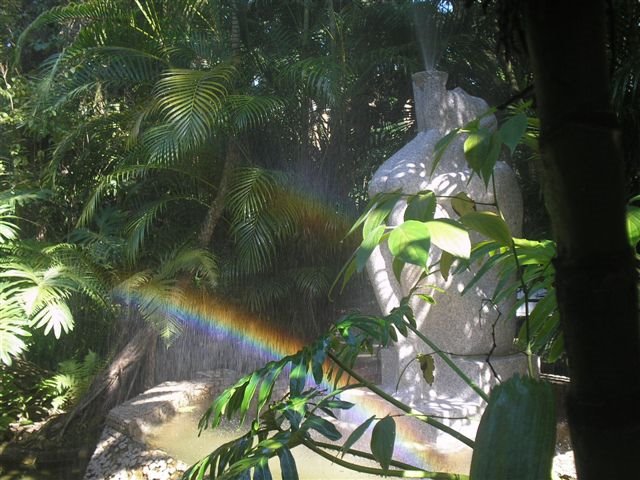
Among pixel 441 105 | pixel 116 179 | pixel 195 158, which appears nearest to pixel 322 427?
pixel 441 105

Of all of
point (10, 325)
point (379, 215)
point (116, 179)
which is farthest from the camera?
point (116, 179)

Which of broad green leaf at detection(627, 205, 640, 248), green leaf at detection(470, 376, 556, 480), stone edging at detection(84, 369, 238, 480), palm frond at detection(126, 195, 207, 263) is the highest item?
palm frond at detection(126, 195, 207, 263)

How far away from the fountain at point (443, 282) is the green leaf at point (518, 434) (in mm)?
3830

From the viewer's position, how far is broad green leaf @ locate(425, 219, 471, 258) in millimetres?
839

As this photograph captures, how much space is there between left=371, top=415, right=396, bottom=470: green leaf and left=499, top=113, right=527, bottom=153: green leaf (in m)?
0.53

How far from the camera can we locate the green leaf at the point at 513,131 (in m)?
0.77

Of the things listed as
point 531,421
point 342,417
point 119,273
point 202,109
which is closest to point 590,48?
point 531,421

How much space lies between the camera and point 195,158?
693cm

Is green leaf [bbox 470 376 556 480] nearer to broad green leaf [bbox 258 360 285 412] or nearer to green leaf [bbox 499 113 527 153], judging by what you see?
green leaf [bbox 499 113 527 153]

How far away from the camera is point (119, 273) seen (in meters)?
6.79

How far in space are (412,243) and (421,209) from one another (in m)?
0.21

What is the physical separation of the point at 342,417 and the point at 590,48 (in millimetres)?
4395

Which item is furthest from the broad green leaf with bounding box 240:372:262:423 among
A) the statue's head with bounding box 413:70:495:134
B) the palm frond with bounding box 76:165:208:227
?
the palm frond with bounding box 76:165:208:227

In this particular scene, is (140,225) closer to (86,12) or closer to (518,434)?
(86,12)
